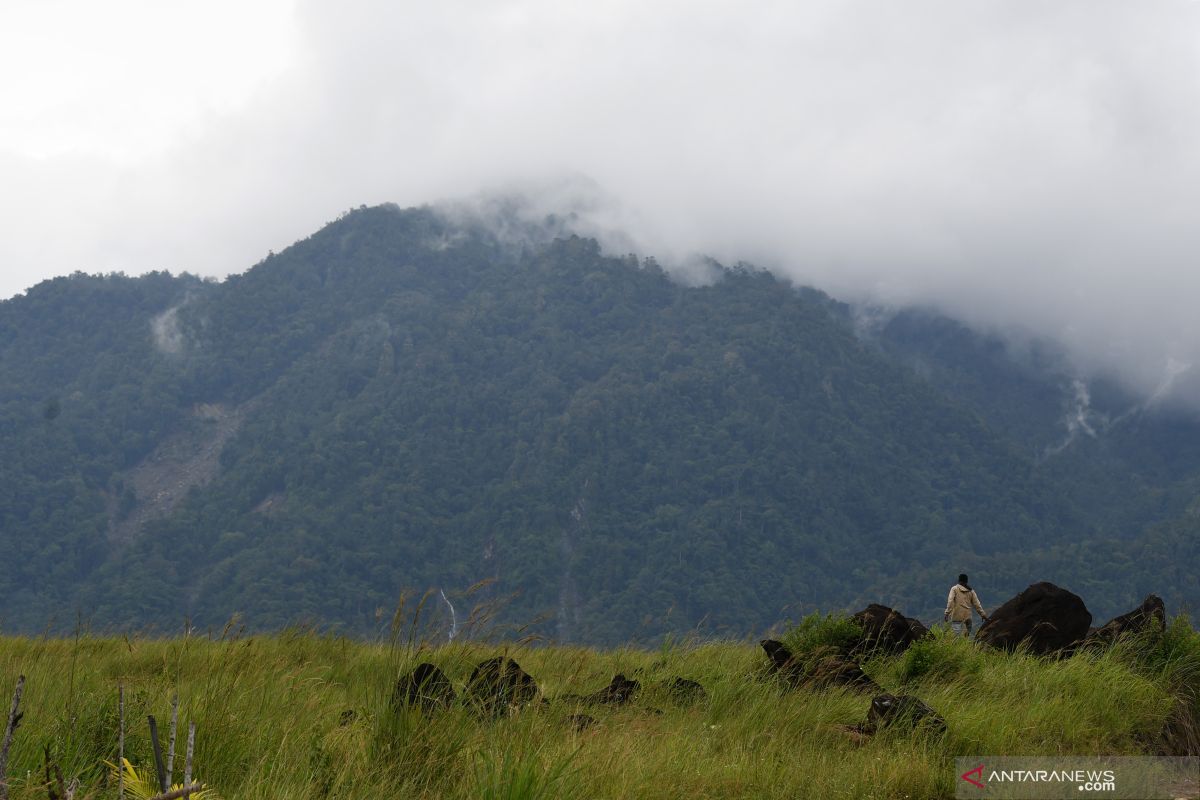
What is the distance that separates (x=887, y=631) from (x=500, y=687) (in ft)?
20.0

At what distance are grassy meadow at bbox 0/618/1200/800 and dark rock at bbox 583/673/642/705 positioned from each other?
18cm

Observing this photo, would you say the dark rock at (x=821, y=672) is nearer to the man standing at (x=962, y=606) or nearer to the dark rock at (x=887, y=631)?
the dark rock at (x=887, y=631)

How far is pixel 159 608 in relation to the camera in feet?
567

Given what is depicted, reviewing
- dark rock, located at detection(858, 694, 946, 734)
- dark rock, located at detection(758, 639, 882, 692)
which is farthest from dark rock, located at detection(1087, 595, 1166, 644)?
dark rock, located at detection(858, 694, 946, 734)

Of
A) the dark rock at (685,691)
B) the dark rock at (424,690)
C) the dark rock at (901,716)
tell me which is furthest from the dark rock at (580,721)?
the dark rock at (901,716)

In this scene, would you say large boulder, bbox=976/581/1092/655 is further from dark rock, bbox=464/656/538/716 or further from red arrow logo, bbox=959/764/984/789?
dark rock, bbox=464/656/538/716

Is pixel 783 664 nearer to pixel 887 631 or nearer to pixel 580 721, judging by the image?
pixel 887 631

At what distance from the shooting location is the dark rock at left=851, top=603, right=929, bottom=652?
1180cm

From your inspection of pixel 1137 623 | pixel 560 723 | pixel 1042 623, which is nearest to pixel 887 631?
pixel 1042 623

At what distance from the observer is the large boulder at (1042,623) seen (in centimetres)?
1242

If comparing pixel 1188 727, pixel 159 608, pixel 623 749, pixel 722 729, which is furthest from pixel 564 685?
pixel 159 608

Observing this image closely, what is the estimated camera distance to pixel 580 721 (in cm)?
752

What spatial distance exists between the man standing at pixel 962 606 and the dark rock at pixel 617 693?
719 cm

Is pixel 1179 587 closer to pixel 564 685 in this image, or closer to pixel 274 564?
pixel 274 564
